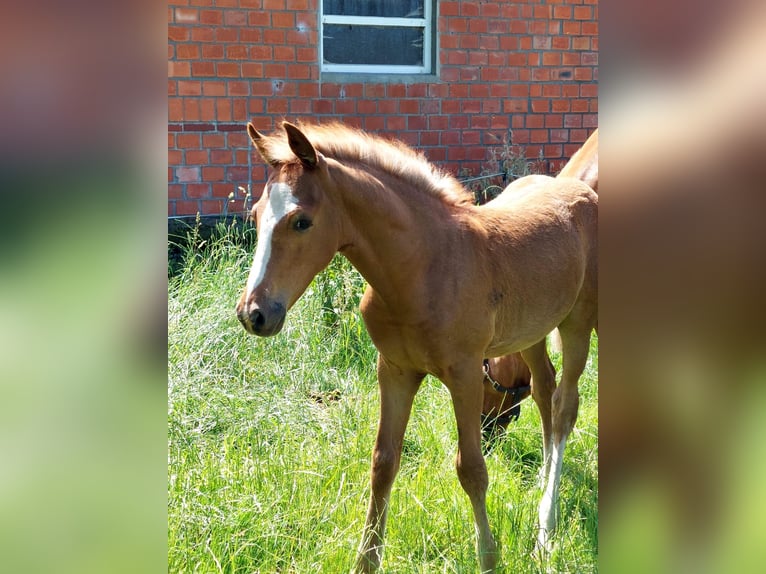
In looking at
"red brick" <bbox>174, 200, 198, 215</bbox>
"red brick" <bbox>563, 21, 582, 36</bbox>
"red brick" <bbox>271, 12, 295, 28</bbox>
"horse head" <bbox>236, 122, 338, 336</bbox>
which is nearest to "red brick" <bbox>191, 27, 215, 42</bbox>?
"red brick" <bbox>271, 12, 295, 28</bbox>

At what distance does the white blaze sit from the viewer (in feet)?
8.64

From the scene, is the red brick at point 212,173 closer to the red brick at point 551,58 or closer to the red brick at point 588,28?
the red brick at point 551,58

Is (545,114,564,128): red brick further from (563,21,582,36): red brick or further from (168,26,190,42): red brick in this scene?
(168,26,190,42): red brick

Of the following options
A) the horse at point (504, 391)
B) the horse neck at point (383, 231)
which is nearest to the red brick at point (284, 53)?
the horse at point (504, 391)

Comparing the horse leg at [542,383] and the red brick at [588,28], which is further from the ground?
the red brick at [588,28]

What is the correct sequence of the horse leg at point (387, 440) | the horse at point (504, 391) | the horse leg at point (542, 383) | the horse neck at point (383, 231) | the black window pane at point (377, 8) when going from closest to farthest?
the horse neck at point (383, 231) → the horse leg at point (387, 440) → the horse leg at point (542, 383) → the horse at point (504, 391) → the black window pane at point (377, 8)

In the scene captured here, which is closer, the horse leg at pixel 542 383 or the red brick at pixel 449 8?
the horse leg at pixel 542 383

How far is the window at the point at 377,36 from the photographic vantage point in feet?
22.6

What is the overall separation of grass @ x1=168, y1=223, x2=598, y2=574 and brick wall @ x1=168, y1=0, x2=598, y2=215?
1.13m

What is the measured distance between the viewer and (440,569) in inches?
122

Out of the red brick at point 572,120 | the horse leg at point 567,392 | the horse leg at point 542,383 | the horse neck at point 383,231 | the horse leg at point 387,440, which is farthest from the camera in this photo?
the red brick at point 572,120

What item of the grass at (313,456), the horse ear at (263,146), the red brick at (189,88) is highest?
the red brick at (189,88)

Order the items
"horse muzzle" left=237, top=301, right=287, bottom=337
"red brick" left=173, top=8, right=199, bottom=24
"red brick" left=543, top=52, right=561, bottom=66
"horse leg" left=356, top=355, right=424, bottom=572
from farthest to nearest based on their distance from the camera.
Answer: "red brick" left=543, top=52, right=561, bottom=66 < "red brick" left=173, top=8, right=199, bottom=24 < "horse leg" left=356, top=355, right=424, bottom=572 < "horse muzzle" left=237, top=301, right=287, bottom=337
